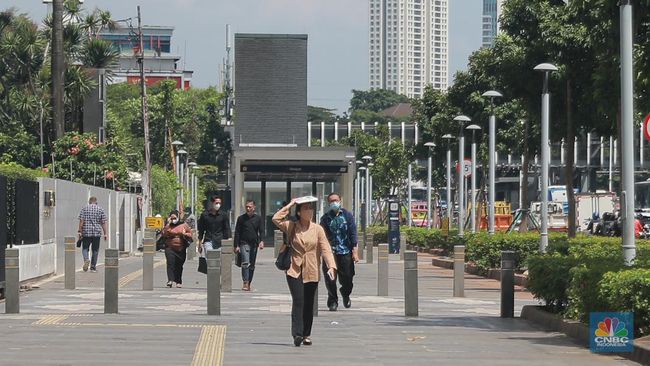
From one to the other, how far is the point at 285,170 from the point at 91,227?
1297 inches

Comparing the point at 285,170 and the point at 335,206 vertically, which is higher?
the point at 285,170

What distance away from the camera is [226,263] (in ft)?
87.0

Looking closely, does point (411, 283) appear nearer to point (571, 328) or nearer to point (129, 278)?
point (571, 328)

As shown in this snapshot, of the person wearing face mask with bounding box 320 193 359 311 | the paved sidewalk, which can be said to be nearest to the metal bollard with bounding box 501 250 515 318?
the paved sidewalk

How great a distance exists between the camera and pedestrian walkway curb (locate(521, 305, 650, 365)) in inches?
582

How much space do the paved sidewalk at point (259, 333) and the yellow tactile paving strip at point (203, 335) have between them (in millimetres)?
13

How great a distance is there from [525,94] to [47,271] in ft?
44.3

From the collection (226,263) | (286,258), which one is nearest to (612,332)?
(286,258)

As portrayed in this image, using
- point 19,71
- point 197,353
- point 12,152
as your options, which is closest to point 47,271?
point 197,353

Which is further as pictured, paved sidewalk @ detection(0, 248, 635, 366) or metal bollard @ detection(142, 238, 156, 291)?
metal bollard @ detection(142, 238, 156, 291)

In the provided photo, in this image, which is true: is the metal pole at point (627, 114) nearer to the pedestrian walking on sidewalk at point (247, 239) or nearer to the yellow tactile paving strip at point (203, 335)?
Result: the yellow tactile paving strip at point (203, 335)

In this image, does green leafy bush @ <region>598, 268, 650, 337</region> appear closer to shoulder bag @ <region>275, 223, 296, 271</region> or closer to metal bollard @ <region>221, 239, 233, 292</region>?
shoulder bag @ <region>275, 223, 296, 271</region>

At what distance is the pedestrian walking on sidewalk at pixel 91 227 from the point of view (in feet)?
Result: 109

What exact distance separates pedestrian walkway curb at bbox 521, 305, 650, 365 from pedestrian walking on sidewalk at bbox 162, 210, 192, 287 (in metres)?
9.63
